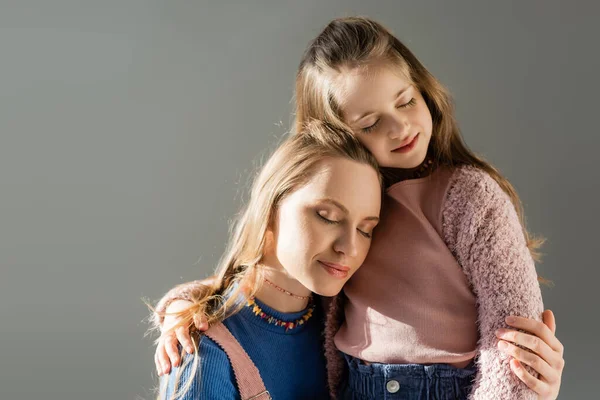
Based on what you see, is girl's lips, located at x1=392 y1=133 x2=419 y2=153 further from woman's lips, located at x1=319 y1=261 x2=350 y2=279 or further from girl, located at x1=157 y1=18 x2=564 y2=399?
woman's lips, located at x1=319 y1=261 x2=350 y2=279

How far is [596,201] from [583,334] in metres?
0.52

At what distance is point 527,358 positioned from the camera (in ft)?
5.89

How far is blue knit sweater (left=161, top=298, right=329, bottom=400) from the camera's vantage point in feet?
6.10

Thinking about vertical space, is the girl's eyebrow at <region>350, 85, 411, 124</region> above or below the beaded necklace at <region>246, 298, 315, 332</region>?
above

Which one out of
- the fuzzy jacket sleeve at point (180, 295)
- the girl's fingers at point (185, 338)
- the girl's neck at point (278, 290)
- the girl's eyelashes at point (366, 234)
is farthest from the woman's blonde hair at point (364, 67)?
the girl's fingers at point (185, 338)

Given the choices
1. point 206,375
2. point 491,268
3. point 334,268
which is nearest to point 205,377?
point 206,375

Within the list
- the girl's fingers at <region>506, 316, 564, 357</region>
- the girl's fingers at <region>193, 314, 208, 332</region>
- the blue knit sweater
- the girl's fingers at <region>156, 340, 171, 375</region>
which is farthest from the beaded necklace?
the girl's fingers at <region>506, 316, 564, 357</region>

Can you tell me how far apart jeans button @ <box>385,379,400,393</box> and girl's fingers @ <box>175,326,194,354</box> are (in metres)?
0.47

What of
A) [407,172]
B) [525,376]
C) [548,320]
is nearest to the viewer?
[525,376]

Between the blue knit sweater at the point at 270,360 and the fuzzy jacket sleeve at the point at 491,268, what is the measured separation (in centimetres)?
43

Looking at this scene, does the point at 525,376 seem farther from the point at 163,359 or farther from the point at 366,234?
the point at 163,359

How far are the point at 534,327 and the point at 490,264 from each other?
169 mm

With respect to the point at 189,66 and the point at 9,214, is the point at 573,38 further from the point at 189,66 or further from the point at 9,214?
the point at 9,214

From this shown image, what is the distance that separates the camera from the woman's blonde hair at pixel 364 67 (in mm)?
2012
